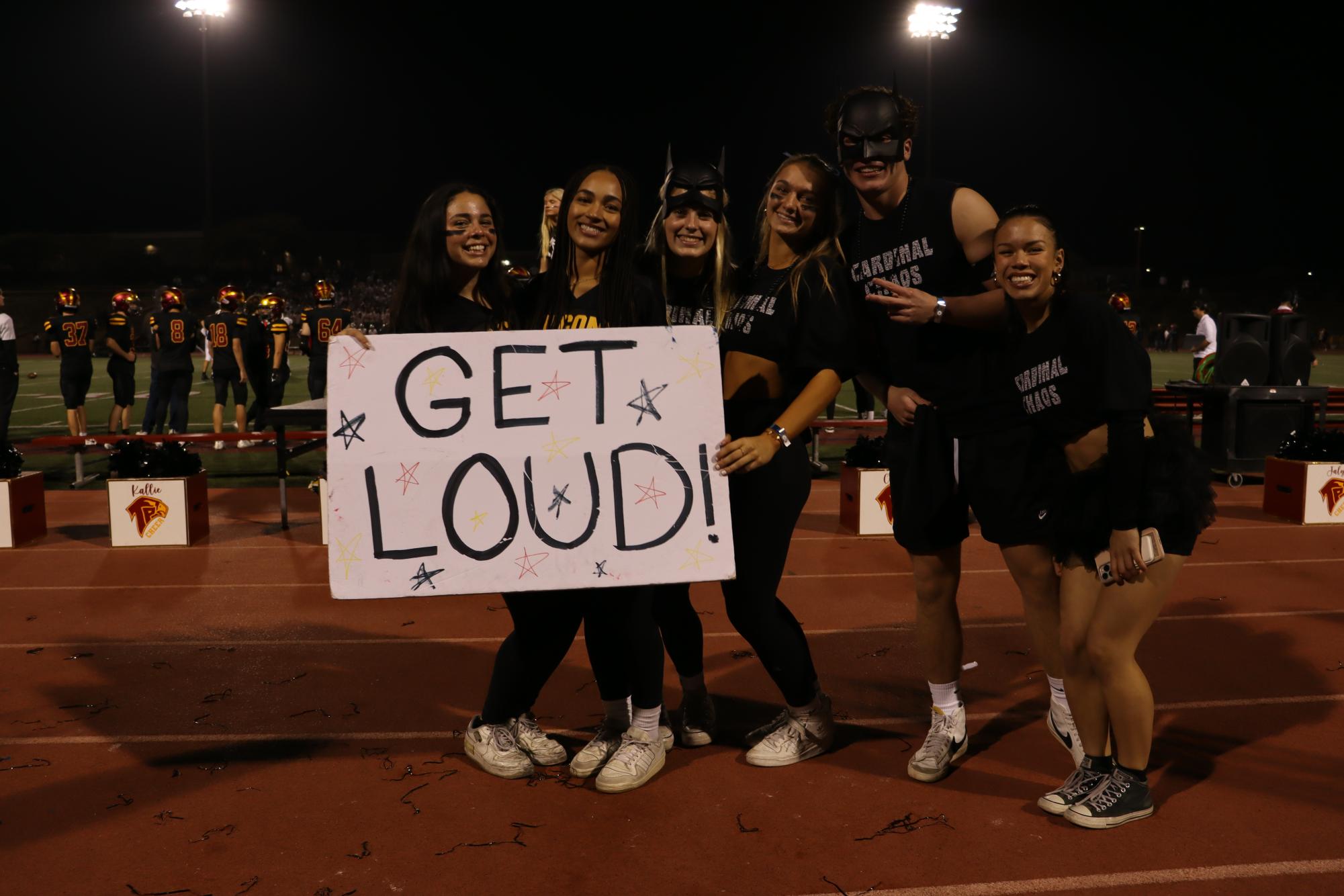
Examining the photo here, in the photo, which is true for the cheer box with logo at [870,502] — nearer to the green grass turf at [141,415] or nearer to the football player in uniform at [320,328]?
the green grass turf at [141,415]

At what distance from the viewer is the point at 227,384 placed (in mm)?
14375

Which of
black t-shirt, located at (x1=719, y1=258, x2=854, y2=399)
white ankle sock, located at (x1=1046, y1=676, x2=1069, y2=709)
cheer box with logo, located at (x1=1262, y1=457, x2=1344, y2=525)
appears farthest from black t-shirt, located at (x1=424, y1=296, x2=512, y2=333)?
cheer box with logo, located at (x1=1262, y1=457, x2=1344, y2=525)

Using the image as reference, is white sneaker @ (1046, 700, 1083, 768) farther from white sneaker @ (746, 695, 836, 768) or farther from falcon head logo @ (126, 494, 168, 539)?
falcon head logo @ (126, 494, 168, 539)

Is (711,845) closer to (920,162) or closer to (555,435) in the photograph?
(555,435)

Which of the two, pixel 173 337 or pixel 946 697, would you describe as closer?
pixel 946 697

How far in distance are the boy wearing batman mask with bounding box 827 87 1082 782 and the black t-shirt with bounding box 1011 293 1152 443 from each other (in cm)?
13

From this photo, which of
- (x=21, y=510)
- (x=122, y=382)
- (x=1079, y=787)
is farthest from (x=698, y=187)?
(x=122, y=382)

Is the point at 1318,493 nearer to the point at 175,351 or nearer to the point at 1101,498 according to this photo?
the point at 1101,498

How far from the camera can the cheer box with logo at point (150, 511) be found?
25.4ft

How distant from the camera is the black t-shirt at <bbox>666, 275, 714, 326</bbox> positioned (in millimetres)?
3488

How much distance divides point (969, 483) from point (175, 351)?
1233 cm

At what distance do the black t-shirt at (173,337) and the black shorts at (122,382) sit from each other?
1140mm

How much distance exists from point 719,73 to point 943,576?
2113 inches

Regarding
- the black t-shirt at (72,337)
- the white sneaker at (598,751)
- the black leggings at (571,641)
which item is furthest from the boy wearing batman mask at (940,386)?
the black t-shirt at (72,337)
